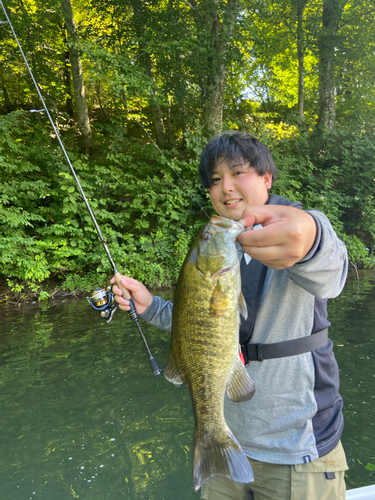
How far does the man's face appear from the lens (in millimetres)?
A: 1884

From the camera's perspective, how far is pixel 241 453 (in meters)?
1.41

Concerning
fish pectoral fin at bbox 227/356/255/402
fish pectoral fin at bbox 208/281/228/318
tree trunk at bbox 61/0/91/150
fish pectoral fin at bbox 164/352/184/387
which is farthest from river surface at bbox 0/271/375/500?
tree trunk at bbox 61/0/91/150

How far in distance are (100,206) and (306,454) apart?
10.2m

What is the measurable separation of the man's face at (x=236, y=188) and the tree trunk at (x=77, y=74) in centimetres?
956

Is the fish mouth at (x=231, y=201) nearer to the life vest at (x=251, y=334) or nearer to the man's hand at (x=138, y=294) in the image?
the life vest at (x=251, y=334)

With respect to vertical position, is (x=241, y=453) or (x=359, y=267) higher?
(x=241, y=453)

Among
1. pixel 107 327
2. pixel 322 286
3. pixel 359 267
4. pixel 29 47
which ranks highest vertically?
pixel 29 47

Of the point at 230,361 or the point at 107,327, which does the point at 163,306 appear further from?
the point at 107,327

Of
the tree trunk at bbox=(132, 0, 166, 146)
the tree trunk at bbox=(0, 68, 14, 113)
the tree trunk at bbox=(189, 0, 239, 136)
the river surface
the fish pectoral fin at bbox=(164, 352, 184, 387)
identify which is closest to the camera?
the fish pectoral fin at bbox=(164, 352, 184, 387)

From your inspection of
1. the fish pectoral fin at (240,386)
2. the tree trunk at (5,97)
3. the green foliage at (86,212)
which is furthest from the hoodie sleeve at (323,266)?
the tree trunk at (5,97)

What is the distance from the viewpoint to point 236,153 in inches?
76.7

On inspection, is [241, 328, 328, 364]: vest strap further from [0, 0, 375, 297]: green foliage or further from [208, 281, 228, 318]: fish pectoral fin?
[0, 0, 375, 297]: green foliage

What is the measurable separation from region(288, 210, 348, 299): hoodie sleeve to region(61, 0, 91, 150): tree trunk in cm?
1039

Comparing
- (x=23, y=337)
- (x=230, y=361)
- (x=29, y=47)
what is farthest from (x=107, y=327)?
(x=29, y=47)
